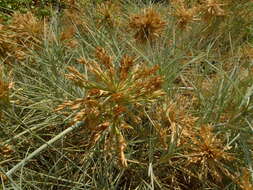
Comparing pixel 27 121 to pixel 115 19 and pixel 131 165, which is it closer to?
pixel 131 165

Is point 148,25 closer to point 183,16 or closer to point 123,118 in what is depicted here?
point 183,16

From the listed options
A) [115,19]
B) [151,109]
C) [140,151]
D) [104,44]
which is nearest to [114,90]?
[151,109]

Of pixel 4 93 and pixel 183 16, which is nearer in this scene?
pixel 4 93

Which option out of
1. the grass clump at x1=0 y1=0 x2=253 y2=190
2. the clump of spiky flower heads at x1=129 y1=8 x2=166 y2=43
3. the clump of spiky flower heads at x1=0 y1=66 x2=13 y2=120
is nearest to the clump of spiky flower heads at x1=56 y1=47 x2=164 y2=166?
the grass clump at x1=0 y1=0 x2=253 y2=190

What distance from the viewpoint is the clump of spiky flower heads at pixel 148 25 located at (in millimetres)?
1470

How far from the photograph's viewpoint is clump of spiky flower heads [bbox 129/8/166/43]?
1.47 metres

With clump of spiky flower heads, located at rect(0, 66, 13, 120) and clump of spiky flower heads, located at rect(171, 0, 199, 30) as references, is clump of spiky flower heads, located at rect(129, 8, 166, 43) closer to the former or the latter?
clump of spiky flower heads, located at rect(171, 0, 199, 30)

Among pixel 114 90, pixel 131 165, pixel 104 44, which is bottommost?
pixel 131 165

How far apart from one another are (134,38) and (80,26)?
1.45 feet

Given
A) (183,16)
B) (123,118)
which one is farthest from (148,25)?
(123,118)

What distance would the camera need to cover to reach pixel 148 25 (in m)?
1.49

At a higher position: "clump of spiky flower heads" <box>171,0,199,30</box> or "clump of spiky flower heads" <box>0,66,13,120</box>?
"clump of spiky flower heads" <box>0,66,13,120</box>

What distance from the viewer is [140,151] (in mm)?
1307

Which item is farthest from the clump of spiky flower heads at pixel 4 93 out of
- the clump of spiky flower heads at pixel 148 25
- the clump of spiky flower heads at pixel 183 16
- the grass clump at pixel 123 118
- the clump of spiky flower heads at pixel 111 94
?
the clump of spiky flower heads at pixel 183 16
